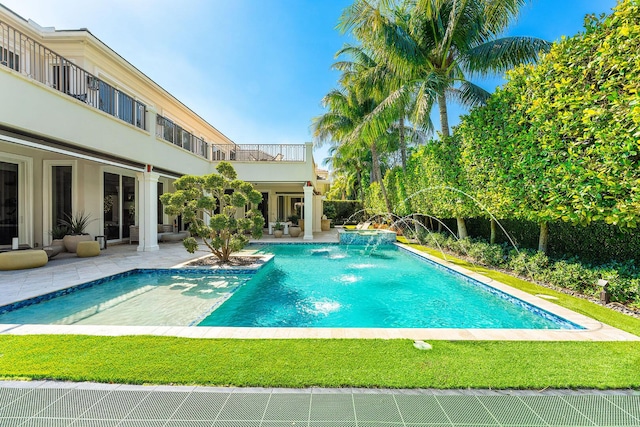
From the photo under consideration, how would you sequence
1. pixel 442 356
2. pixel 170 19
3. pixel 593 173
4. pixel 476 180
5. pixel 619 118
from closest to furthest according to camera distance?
1. pixel 442 356
2. pixel 619 118
3. pixel 593 173
4. pixel 476 180
5. pixel 170 19

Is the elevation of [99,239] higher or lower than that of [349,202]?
lower

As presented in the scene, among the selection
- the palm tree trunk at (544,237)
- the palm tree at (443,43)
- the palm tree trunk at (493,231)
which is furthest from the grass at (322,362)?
the palm tree at (443,43)

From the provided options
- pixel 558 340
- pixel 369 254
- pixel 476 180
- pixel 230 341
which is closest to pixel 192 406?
pixel 230 341

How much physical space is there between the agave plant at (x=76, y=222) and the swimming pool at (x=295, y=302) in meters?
5.44

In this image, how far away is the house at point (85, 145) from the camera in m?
7.57

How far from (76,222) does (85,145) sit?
193 inches

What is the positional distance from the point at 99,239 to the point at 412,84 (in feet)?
52.5

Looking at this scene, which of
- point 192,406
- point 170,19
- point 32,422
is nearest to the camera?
point 32,422

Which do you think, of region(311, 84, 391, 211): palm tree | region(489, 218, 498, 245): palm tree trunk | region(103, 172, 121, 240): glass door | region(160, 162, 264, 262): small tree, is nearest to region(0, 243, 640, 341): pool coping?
region(160, 162, 264, 262): small tree

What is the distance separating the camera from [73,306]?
592 cm

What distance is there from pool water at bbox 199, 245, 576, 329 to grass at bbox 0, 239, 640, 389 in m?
1.65

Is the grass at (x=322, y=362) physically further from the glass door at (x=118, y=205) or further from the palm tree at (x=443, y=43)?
the glass door at (x=118, y=205)

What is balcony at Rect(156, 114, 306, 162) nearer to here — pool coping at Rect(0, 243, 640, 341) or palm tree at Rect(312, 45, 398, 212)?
palm tree at Rect(312, 45, 398, 212)

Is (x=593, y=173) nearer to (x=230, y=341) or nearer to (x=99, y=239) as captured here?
(x=230, y=341)
